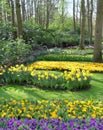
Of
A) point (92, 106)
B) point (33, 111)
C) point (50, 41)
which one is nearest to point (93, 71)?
point (92, 106)

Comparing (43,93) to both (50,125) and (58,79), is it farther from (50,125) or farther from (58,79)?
(50,125)

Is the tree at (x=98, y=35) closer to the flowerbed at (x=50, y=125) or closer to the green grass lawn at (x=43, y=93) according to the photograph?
the green grass lawn at (x=43, y=93)

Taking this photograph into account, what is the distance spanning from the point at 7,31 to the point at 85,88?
45.9ft

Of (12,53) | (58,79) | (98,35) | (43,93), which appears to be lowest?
(43,93)

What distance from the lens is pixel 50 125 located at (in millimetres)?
4707

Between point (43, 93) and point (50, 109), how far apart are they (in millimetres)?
2542

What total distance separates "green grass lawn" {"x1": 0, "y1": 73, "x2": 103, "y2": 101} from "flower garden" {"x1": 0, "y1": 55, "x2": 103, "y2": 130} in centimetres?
28

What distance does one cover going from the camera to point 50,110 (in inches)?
244

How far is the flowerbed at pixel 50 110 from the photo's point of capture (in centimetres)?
593

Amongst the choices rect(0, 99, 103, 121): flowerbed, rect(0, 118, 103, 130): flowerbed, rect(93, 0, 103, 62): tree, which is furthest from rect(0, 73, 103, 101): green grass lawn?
rect(93, 0, 103, 62): tree

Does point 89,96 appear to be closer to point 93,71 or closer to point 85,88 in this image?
point 85,88

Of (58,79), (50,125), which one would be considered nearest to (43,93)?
(58,79)

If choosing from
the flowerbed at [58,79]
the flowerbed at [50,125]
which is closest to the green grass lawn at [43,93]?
the flowerbed at [58,79]

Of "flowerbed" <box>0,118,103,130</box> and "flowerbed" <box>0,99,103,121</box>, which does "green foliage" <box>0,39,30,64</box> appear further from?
"flowerbed" <box>0,118,103,130</box>
